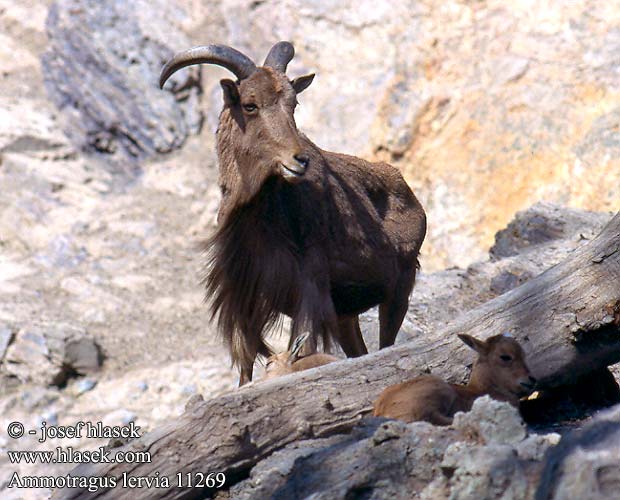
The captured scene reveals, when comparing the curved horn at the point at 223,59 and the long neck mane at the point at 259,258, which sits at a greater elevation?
the curved horn at the point at 223,59

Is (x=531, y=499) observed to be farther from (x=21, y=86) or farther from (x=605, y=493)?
(x=21, y=86)

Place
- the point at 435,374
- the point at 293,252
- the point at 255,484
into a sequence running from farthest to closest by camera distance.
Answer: the point at 293,252
the point at 435,374
the point at 255,484

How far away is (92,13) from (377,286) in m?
10.8

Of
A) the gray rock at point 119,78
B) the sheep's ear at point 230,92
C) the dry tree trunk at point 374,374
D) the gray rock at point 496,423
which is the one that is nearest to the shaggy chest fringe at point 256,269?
the sheep's ear at point 230,92

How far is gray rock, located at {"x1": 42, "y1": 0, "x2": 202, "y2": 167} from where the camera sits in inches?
656

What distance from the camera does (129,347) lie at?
13.5 metres

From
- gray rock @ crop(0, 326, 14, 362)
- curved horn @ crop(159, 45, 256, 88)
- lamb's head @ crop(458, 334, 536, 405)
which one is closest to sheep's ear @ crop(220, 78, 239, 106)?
curved horn @ crop(159, 45, 256, 88)

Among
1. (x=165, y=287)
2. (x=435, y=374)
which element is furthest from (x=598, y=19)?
(x=435, y=374)

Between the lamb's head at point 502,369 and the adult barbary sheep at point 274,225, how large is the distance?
5.40ft

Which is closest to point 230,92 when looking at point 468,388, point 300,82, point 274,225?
point 300,82

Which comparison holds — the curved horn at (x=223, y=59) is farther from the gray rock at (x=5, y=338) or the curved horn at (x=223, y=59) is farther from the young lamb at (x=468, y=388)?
the gray rock at (x=5, y=338)

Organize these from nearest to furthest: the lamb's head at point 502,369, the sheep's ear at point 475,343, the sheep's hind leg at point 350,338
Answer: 1. the lamb's head at point 502,369
2. the sheep's ear at point 475,343
3. the sheep's hind leg at point 350,338

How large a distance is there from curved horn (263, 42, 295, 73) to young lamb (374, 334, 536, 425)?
2.80m

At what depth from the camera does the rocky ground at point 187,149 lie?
12.8m
